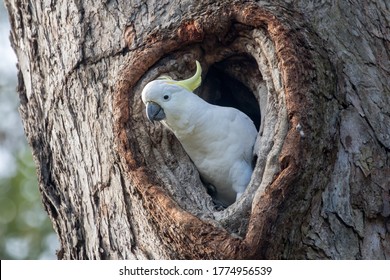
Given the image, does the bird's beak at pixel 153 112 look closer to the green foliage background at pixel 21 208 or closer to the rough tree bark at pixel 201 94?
the rough tree bark at pixel 201 94

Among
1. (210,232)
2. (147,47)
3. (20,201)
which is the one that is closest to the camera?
(210,232)

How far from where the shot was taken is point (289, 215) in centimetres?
291

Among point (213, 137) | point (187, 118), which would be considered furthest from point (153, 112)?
point (213, 137)

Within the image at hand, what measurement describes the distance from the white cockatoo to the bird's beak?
7cm

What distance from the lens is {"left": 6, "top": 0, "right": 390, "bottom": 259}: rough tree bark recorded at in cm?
295

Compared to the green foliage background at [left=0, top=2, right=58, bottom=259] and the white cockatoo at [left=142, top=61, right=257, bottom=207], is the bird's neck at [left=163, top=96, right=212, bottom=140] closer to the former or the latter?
the white cockatoo at [left=142, top=61, right=257, bottom=207]

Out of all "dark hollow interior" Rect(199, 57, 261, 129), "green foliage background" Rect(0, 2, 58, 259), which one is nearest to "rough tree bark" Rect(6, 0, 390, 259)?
"dark hollow interior" Rect(199, 57, 261, 129)

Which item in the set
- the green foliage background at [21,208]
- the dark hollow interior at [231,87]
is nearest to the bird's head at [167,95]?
the dark hollow interior at [231,87]

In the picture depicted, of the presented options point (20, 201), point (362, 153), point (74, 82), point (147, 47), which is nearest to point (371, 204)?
point (362, 153)

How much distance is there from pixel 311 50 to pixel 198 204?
0.82 metres

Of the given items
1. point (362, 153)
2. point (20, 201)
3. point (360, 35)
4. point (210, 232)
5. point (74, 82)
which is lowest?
point (20, 201)

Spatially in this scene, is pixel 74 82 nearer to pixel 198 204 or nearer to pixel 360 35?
pixel 198 204

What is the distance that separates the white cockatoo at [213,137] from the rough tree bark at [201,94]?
0.30ft

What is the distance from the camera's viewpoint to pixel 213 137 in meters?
3.67
